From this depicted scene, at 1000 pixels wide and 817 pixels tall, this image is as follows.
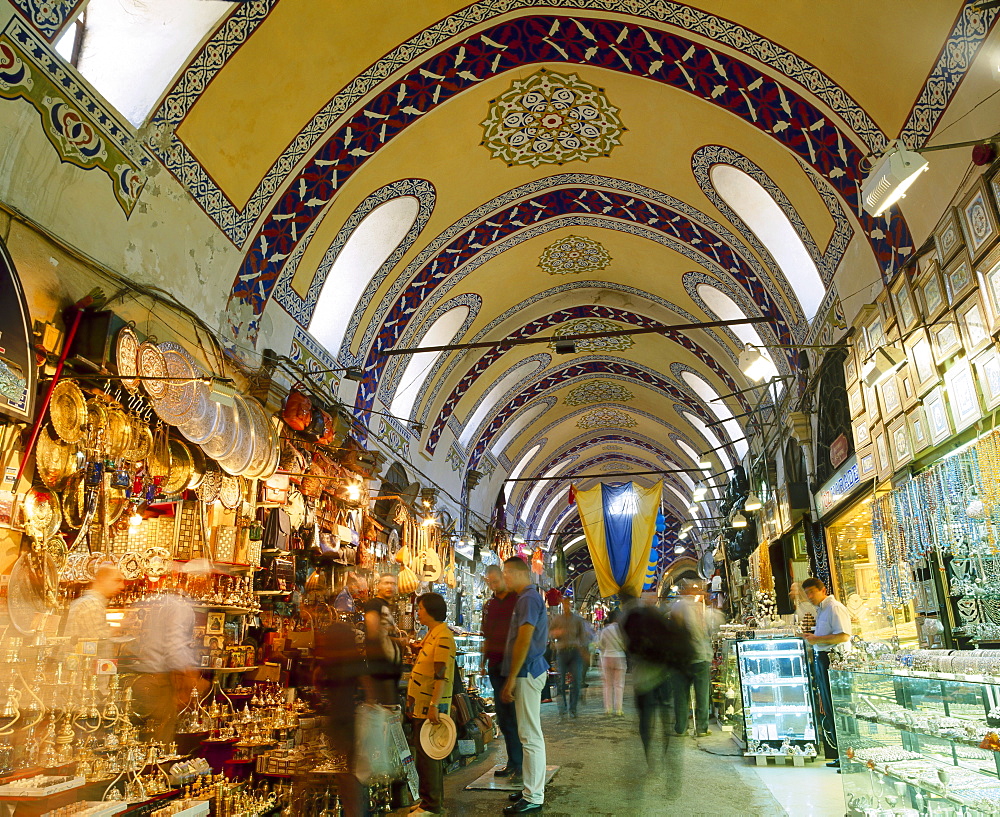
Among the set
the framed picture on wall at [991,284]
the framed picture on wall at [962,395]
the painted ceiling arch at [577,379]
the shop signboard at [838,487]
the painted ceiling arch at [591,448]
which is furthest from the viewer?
the painted ceiling arch at [591,448]

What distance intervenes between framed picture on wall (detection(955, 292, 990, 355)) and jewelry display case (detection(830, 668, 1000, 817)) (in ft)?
5.88

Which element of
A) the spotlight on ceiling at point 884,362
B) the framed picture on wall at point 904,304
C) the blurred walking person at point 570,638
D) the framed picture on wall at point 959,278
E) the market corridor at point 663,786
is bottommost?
→ the market corridor at point 663,786

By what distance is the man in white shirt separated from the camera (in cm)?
601

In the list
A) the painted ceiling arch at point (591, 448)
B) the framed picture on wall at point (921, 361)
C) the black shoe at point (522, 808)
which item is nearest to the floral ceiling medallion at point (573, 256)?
the framed picture on wall at point (921, 361)

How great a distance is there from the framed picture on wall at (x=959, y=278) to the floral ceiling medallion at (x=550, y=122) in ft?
13.4

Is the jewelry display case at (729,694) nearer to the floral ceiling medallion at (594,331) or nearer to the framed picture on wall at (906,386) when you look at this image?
the framed picture on wall at (906,386)

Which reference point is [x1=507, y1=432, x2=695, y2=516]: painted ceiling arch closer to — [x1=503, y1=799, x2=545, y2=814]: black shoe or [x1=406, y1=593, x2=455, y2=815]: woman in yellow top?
[x1=406, y1=593, x2=455, y2=815]: woman in yellow top

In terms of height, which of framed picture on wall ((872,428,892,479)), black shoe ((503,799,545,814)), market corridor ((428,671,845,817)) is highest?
framed picture on wall ((872,428,892,479))

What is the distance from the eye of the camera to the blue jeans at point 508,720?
204 inches

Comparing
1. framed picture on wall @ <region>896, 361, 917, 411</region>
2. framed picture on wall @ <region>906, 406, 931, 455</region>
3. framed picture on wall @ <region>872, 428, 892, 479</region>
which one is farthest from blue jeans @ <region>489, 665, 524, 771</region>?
framed picture on wall @ <region>896, 361, 917, 411</region>

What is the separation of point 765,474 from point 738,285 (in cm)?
373

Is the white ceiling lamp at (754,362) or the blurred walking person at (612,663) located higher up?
the white ceiling lamp at (754,362)

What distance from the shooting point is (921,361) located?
16.6 feet

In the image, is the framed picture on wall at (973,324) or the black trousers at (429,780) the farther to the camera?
the black trousers at (429,780)
